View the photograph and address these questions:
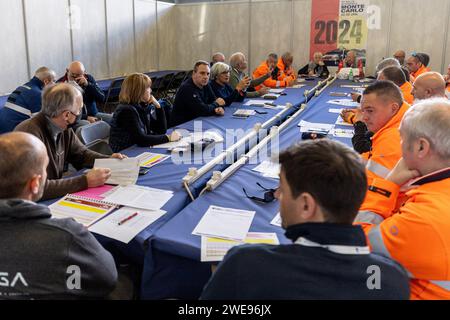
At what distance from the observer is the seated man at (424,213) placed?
1.16m

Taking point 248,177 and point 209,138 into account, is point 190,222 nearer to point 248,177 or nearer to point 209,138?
point 248,177

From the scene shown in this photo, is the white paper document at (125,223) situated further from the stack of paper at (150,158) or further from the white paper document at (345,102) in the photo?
the white paper document at (345,102)

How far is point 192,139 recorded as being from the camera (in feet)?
10.0

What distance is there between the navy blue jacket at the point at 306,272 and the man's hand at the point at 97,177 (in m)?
1.31

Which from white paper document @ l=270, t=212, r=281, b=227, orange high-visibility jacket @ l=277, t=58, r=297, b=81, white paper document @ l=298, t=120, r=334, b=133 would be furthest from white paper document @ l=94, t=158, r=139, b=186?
orange high-visibility jacket @ l=277, t=58, r=297, b=81

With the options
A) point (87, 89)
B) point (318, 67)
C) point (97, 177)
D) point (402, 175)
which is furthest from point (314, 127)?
point (318, 67)

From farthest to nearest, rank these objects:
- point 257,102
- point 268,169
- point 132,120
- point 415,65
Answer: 1. point 415,65
2. point 257,102
3. point 132,120
4. point 268,169

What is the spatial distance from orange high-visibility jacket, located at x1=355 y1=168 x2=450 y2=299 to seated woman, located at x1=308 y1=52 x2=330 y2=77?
25.0ft

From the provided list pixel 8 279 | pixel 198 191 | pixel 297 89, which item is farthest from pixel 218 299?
pixel 297 89

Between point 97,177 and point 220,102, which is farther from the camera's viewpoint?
point 220,102

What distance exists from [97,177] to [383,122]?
1.59 metres

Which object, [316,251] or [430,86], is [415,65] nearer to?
[430,86]

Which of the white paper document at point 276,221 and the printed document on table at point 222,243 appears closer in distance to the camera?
the printed document on table at point 222,243

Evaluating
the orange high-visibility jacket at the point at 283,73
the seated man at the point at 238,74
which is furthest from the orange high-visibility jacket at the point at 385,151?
the orange high-visibility jacket at the point at 283,73
